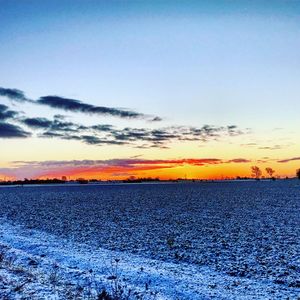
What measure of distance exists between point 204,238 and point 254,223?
8003 millimetres

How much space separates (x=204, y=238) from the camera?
22.0m

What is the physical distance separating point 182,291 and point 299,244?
1010cm

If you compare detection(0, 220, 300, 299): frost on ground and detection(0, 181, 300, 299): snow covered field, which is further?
detection(0, 181, 300, 299): snow covered field

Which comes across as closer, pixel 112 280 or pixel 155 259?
pixel 112 280

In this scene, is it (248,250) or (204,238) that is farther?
(204,238)

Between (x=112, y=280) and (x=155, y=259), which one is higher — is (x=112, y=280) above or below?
above

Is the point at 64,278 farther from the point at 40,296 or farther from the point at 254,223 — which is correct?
the point at 254,223

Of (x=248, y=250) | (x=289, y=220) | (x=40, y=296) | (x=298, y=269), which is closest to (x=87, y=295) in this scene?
(x=40, y=296)

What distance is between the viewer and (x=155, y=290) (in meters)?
11.9

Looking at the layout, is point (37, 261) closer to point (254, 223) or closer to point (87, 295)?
point (87, 295)

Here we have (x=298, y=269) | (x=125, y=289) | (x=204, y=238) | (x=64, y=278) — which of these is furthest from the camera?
(x=204, y=238)

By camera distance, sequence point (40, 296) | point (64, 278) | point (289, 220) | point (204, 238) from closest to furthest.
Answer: point (40, 296), point (64, 278), point (204, 238), point (289, 220)

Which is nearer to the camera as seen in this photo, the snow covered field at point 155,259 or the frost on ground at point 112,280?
the frost on ground at point 112,280

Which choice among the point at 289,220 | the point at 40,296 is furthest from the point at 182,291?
the point at 289,220
